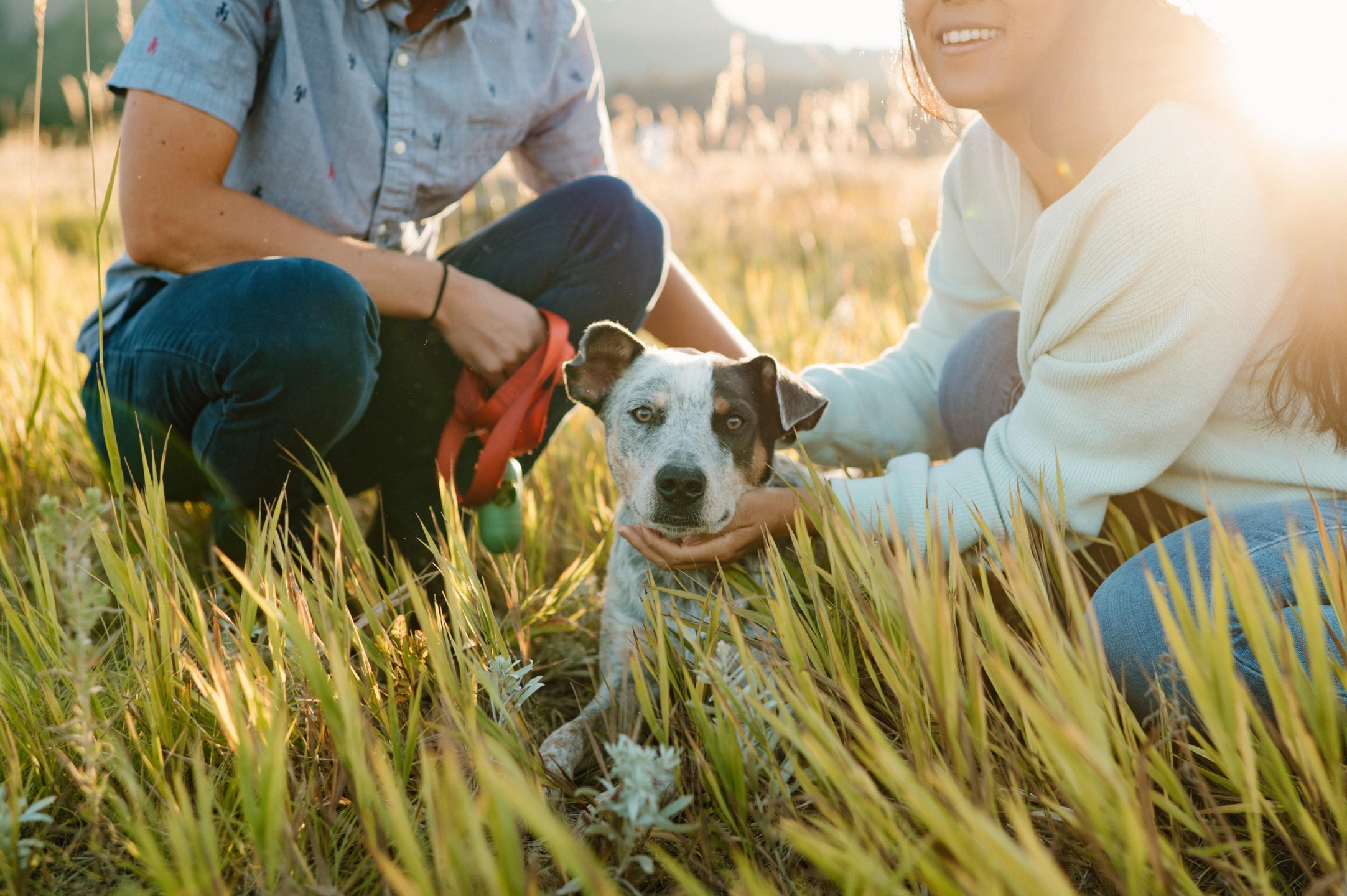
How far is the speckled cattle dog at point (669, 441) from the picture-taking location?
1902mm

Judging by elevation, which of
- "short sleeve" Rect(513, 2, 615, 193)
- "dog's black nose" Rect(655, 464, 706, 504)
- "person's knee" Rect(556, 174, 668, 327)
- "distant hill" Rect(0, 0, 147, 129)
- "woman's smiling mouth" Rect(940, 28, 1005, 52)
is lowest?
"distant hill" Rect(0, 0, 147, 129)

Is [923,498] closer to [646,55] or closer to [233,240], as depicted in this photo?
[233,240]

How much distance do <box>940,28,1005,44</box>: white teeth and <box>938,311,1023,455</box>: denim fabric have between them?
711mm

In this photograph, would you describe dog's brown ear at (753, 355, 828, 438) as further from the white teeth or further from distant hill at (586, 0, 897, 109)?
distant hill at (586, 0, 897, 109)

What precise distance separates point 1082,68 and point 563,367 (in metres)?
1.33

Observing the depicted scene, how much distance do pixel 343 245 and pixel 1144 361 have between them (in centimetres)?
186

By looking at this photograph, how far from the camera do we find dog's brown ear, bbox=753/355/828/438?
1996 mm

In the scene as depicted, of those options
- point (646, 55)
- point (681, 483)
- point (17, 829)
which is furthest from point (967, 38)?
point (646, 55)

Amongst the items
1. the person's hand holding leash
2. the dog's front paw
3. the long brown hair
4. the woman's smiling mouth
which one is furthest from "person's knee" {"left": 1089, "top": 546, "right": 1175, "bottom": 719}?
the person's hand holding leash

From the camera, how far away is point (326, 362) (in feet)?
6.73

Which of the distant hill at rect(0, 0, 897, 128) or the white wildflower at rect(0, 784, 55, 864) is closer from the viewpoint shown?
the white wildflower at rect(0, 784, 55, 864)

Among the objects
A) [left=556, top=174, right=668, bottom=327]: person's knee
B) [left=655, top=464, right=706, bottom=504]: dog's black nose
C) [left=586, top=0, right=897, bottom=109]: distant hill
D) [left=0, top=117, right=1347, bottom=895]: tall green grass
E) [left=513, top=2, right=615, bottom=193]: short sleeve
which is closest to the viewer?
[left=0, top=117, right=1347, bottom=895]: tall green grass

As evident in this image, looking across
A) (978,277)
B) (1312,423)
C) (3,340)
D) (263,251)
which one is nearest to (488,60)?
(263,251)

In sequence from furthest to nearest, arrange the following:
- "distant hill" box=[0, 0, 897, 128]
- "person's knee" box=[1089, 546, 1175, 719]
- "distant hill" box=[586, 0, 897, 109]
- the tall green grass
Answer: "distant hill" box=[586, 0, 897, 109], "distant hill" box=[0, 0, 897, 128], "person's knee" box=[1089, 546, 1175, 719], the tall green grass
